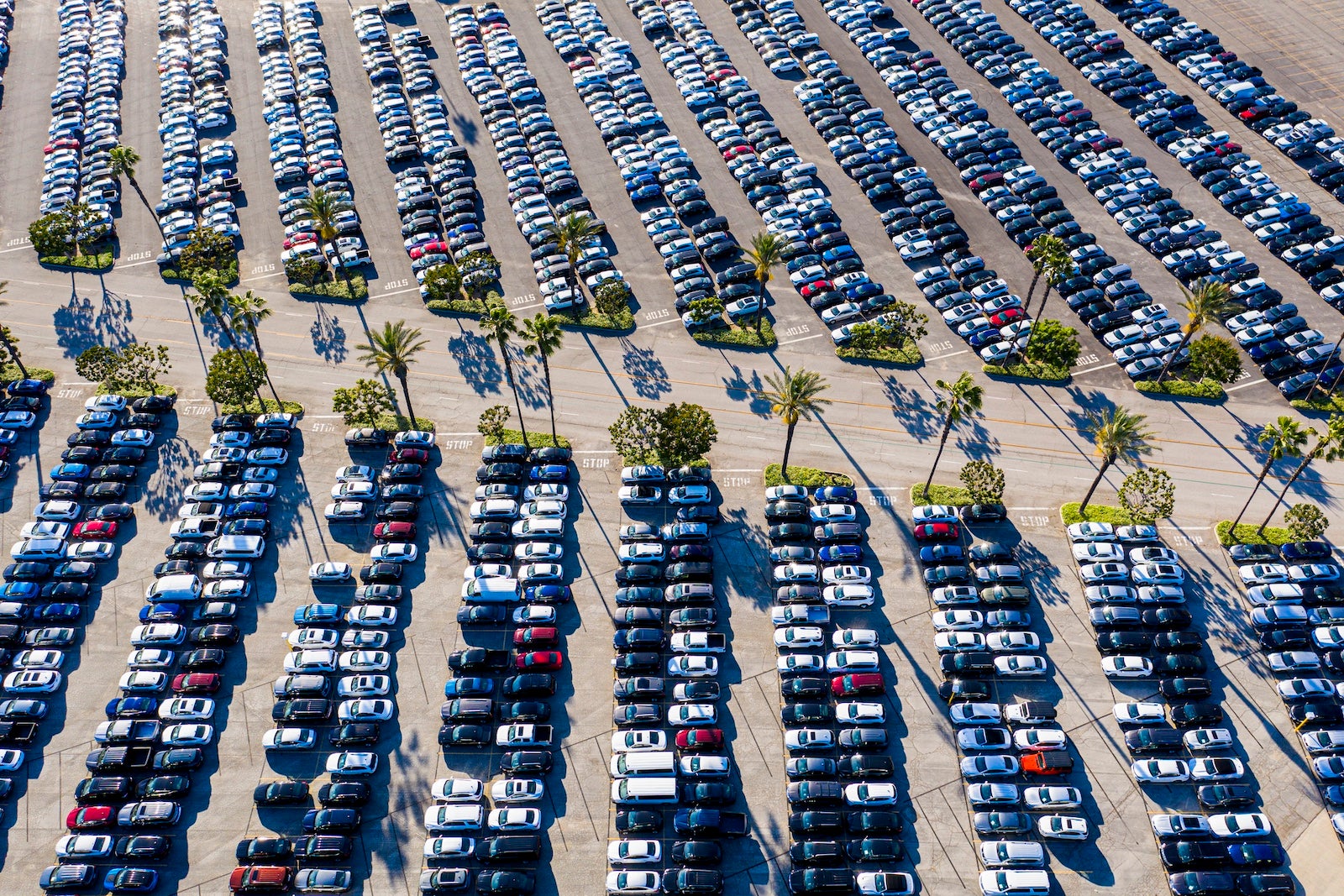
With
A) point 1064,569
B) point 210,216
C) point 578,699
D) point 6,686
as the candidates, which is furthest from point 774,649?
point 210,216

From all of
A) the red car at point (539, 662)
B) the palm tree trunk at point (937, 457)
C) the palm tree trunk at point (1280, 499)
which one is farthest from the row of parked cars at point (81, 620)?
the palm tree trunk at point (1280, 499)

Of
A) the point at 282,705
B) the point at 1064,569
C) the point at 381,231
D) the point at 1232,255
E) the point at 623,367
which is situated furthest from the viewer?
the point at 381,231

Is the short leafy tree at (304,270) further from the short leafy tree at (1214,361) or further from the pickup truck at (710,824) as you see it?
the short leafy tree at (1214,361)

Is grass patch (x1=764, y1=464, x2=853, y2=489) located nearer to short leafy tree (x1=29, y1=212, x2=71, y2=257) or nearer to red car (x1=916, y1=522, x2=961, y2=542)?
red car (x1=916, y1=522, x2=961, y2=542)

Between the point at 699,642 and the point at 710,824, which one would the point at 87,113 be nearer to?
the point at 699,642

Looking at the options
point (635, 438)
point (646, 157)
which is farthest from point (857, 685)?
point (646, 157)

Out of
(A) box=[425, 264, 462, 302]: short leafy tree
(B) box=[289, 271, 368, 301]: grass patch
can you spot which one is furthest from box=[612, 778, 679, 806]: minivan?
(B) box=[289, 271, 368, 301]: grass patch

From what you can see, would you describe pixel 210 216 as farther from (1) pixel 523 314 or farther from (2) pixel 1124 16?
(2) pixel 1124 16
